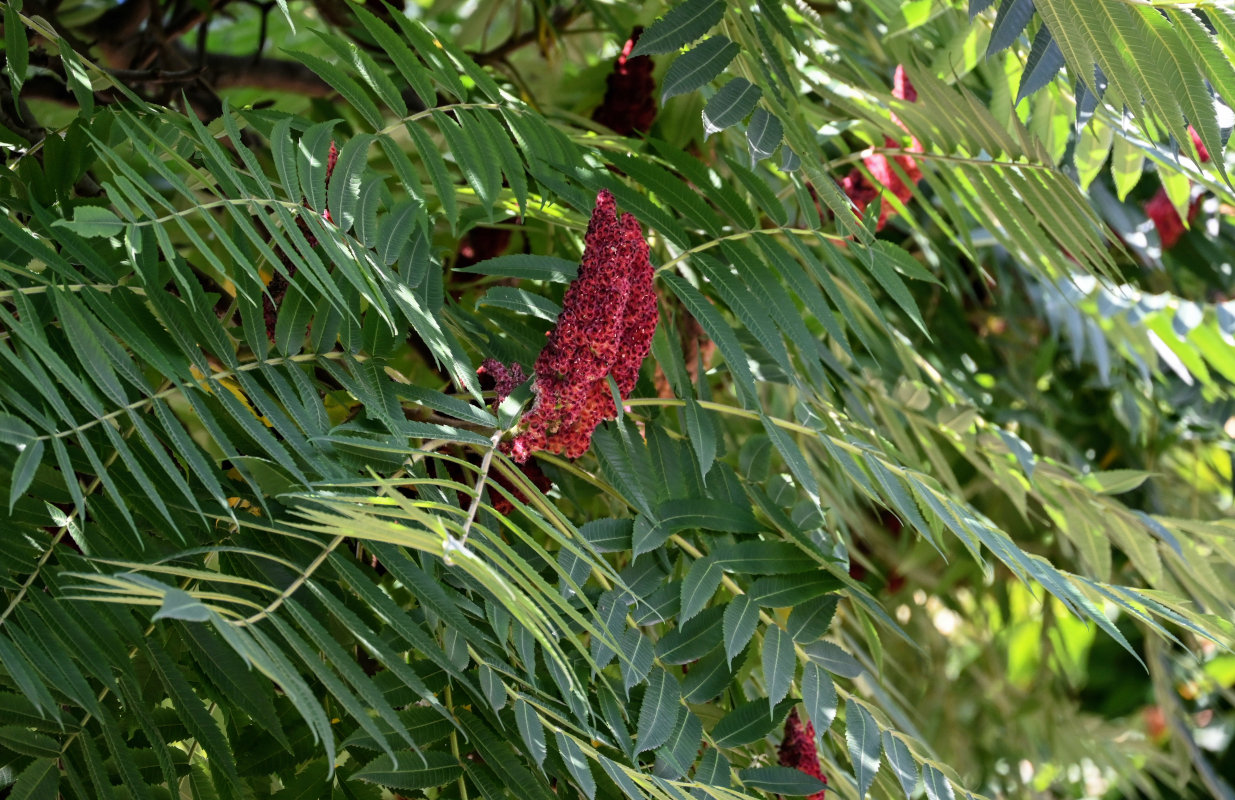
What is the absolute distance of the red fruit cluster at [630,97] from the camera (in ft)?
5.56

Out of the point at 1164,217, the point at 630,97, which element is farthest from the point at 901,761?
the point at 1164,217

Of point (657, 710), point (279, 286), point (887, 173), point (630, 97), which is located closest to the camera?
point (657, 710)

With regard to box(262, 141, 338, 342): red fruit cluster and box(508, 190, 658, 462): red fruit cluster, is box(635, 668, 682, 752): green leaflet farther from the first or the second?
box(262, 141, 338, 342): red fruit cluster

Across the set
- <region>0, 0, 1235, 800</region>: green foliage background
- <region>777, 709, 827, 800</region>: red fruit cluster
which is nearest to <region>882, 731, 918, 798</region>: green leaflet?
<region>0, 0, 1235, 800</region>: green foliage background

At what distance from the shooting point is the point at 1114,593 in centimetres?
103

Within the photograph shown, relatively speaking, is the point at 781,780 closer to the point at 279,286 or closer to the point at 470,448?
the point at 470,448

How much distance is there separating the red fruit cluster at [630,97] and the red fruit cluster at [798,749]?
873 mm

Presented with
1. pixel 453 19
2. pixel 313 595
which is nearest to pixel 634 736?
pixel 313 595

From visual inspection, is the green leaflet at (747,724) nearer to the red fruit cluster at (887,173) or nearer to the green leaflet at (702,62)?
the green leaflet at (702,62)

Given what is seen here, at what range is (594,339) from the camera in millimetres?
988

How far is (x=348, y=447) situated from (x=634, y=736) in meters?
0.34

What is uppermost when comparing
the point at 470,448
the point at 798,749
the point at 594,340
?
the point at 594,340

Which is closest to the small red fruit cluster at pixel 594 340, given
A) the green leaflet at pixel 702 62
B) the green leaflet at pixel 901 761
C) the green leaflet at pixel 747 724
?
the green leaflet at pixel 702 62

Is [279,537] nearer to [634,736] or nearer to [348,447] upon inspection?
[348,447]
